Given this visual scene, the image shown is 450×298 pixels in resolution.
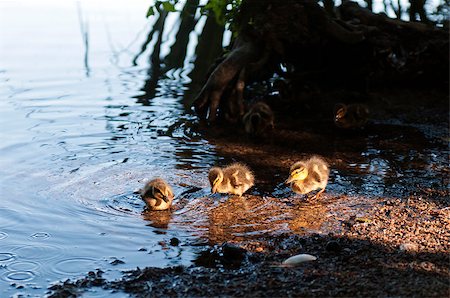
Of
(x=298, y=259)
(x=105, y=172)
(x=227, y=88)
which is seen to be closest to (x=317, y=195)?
(x=298, y=259)

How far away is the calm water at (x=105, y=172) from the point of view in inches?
186

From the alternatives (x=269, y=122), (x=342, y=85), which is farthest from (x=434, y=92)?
(x=269, y=122)

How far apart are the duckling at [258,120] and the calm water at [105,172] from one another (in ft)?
1.75

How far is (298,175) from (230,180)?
51 cm

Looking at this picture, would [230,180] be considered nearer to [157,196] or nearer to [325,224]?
[157,196]

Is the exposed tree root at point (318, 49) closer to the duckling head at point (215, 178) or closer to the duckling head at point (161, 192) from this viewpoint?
the duckling head at point (215, 178)

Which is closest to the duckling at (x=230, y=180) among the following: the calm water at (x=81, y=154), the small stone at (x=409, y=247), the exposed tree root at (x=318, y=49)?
the calm water at (x=81, y=154)

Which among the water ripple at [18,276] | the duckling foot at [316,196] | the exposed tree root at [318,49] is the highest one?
the exposed tree root at [318,49]

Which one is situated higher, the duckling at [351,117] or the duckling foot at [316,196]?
the duckling at [351,117]

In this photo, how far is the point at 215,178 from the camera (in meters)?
5.73

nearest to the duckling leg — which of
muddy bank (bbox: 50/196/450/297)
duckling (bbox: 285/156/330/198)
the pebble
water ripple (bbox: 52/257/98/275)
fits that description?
A: duckling (bbox: 285/156/330/198)

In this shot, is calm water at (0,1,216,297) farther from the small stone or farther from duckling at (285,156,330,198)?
the small stone

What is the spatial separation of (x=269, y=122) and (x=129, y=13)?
9730 millimetres

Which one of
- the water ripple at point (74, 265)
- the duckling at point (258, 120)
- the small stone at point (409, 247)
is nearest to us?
the water ripple at point (74, 265)
